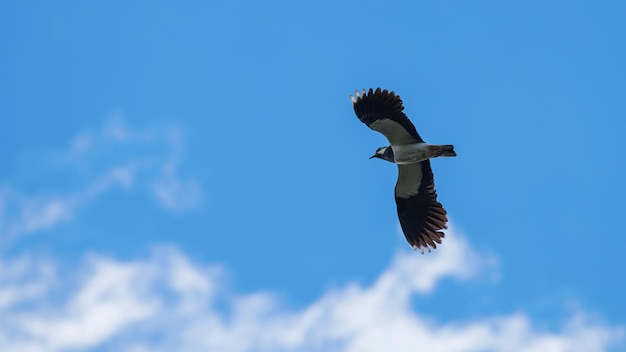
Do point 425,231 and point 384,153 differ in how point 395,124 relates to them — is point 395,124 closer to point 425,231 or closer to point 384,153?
point 384,153

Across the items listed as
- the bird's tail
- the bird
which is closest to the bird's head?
the bird

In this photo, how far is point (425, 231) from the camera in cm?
2245

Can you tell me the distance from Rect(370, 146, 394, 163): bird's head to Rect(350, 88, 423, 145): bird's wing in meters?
0.58

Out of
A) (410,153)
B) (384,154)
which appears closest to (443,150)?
(410,153)

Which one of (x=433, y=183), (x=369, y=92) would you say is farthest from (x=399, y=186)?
(x=369, y=92)

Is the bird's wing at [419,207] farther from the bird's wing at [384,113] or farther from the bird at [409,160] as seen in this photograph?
the bird's wing at [384,113]

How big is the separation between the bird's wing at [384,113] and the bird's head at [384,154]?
0.58 metres

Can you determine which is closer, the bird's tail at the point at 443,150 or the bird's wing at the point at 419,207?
the bird's tail at the point at 443,150

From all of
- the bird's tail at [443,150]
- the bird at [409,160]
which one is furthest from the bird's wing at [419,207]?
the bird's tail at [443,150]

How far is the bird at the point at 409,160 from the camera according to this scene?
2139 cm

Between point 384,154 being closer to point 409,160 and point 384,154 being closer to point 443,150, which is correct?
point 409,160

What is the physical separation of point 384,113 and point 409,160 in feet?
4.52

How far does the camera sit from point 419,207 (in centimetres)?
2262

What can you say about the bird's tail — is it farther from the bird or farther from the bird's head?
the bird's head
